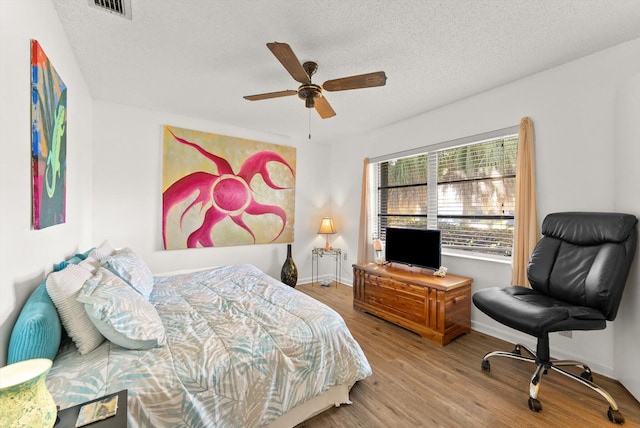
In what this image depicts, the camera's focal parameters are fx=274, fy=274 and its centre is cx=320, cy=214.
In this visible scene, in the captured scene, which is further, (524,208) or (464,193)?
(464,193)

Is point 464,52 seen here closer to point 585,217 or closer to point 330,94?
point 330,94

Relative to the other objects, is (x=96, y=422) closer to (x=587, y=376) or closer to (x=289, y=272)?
(x=587, y=376)

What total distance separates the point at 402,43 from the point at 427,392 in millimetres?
2602

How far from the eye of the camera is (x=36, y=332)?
44.7 inches

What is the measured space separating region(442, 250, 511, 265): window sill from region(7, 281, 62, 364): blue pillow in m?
3.41

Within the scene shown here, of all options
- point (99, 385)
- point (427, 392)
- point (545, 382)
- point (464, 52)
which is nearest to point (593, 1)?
point (464, 52)

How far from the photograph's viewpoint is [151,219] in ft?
11.6

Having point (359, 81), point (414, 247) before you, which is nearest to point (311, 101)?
point (359, 81)

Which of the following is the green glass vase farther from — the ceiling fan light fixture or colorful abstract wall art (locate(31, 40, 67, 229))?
colorful abstract wall art (locate(31, 40, 67, 229))

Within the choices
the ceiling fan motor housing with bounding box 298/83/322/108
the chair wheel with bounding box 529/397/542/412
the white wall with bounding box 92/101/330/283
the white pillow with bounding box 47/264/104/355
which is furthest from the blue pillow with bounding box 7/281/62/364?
the chair wheel with bounding box 529/397/542/412

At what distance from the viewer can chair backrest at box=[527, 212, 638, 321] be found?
1.87 m

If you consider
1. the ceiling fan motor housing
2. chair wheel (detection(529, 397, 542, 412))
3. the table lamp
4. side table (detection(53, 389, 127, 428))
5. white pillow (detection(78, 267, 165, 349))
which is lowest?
chair wheel (detection(529, 397, 542, 412))

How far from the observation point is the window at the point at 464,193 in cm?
288

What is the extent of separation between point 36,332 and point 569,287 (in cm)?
321
